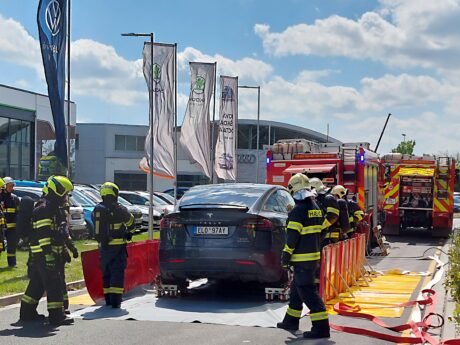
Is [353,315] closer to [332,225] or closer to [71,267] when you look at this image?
[332,225]

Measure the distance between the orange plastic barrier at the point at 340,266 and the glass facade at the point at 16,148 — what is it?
2881 centimetres

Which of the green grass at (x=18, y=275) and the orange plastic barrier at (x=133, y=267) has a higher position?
the orange plastic barrier at (x=133, y=267)

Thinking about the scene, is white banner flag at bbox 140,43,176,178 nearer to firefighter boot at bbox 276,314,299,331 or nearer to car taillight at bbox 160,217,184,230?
car taillight at bbox 160,217,184,230

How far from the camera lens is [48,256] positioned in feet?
27.5

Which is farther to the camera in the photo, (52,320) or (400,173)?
(400,173)

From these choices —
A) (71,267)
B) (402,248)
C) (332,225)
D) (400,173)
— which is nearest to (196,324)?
(332,225)

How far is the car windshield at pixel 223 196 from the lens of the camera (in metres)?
10.0

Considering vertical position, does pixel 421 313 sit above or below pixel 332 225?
below

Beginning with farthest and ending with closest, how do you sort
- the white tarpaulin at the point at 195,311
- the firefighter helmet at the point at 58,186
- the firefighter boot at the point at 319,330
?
1. the white tarpaulin at the point at 195,311
2. the firefighter helmet at the point at 58,186
3. the firefighter boot at the point at 319,330

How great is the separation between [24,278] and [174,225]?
3498mm

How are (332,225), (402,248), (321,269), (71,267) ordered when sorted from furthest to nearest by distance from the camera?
1. (402,248)
2. (71,267)
3. (332,225)
4. (321,269)

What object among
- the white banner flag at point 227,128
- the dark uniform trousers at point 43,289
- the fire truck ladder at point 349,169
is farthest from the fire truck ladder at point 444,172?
the dark uniform trousers at point 43,289

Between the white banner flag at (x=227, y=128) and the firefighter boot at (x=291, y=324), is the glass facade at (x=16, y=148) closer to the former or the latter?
the white banner flag at (x=227, y=128)

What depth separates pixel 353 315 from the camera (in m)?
9.07
